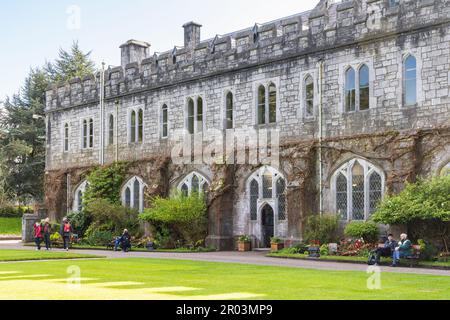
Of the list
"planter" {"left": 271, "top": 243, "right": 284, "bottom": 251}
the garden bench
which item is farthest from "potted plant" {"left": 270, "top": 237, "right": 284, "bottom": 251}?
the garden bench

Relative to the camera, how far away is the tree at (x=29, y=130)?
52062 mm

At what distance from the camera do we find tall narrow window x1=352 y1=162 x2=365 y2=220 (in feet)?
75.5

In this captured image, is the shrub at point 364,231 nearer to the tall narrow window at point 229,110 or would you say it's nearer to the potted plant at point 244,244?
the potted plant at point 244,244

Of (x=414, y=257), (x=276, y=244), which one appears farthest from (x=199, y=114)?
(x=414, y=257)

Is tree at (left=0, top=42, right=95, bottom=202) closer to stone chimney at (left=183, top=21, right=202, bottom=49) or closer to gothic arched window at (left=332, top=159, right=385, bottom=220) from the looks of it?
stone chimney at (left=183, top=21, right=202, bottom=49)

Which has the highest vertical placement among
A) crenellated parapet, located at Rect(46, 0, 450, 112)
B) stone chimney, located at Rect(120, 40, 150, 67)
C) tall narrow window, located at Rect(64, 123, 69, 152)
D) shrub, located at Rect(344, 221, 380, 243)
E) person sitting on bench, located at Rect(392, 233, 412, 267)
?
stone chimney, located at Rect(120, 40, 150, 67)

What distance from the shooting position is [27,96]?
186 feet

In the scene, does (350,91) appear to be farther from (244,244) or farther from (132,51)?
(132,51)

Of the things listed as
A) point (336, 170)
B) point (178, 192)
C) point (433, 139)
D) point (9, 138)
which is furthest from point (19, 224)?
point (433, 139)

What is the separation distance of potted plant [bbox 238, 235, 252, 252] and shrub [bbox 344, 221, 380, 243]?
5036mm

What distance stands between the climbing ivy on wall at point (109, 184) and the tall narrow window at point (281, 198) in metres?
8.96

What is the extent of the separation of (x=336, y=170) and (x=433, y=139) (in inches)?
146

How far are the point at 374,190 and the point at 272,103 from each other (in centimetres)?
546
